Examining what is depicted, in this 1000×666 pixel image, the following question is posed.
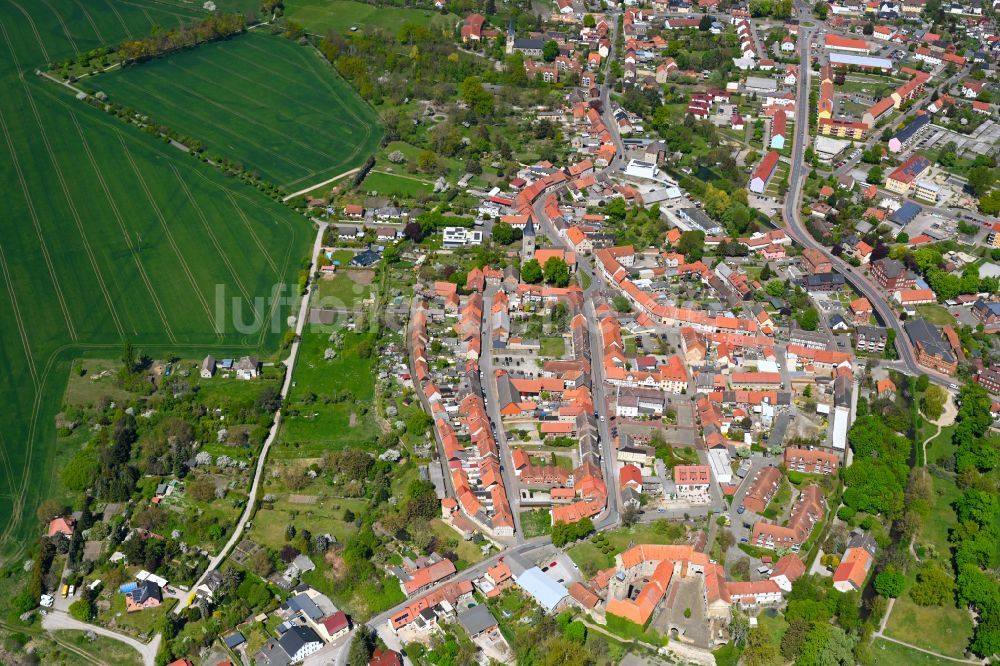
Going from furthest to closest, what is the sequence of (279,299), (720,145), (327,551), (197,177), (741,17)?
(741,17) → (720,145) → (197,177) → (279,299) → (327,551)

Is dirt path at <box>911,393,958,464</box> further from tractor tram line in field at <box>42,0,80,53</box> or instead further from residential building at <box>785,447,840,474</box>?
tractor tram line in field at <box>42,0,80,53</box>

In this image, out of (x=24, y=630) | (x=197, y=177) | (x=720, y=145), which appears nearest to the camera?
(x=24, y=630)

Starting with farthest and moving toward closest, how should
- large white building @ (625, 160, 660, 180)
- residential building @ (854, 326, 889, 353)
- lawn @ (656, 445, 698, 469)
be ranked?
large white building @ (625, 160, 660, 180) < residential building @ (854, 326, 889, 353) < lawn @ (656, 445, 698, 469)

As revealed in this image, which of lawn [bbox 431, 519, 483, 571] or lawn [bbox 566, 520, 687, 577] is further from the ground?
lawn [bbox 566, 520, 687, 577]

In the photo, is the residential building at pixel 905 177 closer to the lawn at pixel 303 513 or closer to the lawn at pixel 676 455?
the lawn at pixel 676 455

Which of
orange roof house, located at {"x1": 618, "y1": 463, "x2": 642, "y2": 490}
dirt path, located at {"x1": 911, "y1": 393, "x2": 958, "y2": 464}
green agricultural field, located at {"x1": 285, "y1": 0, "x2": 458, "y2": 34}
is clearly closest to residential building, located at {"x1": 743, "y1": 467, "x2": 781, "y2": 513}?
orange roof house, located at {"x1": 618, "y1": 463, "x2": 642, "y2": 490}

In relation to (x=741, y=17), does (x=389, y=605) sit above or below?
below

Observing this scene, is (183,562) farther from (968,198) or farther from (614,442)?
(968,198)

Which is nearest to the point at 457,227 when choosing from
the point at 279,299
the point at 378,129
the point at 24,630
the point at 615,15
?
the point at 279,299
